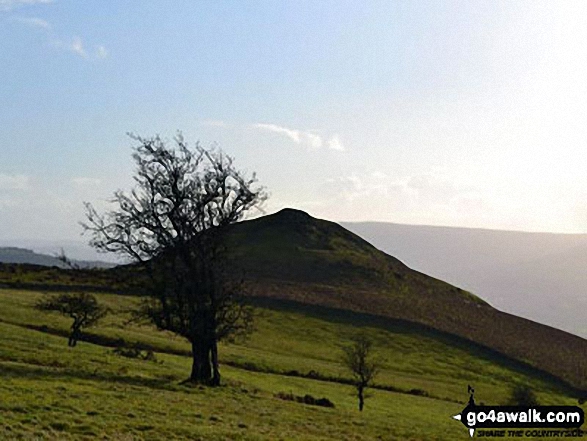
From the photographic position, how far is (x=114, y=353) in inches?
2078

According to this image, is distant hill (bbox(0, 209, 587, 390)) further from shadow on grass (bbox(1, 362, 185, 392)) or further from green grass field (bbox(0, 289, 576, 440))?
shadow on grass (bbox(1, 362, 185, 392))

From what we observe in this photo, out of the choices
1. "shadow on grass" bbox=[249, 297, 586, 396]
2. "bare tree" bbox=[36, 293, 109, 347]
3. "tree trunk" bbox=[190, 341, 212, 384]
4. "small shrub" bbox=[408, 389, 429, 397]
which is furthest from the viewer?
"shadow on grass" bbox=[249, 297, 586, 396]

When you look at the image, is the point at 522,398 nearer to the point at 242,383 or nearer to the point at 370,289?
the point at 242,383

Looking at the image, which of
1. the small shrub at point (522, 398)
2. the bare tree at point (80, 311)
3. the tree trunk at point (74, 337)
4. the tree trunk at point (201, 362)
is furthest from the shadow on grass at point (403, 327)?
the tree trunk at point (201, 362)

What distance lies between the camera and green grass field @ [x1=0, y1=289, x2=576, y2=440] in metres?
26.0

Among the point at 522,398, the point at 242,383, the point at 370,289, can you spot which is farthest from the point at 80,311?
the point at 370,289

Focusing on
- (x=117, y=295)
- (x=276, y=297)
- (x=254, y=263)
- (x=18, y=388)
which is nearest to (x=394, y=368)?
(x=276, y=297)

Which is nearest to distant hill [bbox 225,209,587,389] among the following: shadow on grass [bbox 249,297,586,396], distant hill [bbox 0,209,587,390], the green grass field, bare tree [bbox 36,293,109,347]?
distant hill [bbox 0,209,587,390]

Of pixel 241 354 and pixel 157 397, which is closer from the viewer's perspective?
pixel 157 397

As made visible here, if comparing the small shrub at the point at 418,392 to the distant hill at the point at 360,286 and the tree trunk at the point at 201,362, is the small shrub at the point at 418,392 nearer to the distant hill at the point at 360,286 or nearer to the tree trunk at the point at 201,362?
the distant hill at the point at 360,286

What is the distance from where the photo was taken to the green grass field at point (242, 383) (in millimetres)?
26000

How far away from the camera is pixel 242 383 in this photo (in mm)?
47281

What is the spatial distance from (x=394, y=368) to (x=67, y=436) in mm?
61398

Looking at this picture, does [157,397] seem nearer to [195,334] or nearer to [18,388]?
[18,388]
